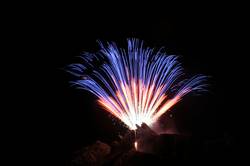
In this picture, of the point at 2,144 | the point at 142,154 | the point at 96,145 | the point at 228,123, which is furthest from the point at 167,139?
the point at 2,144

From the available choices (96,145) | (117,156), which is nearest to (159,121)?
(96,145)

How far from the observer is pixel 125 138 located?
71.0ft

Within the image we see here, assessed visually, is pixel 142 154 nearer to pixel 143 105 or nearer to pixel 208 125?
pixel 143 105

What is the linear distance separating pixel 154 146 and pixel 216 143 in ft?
11.6

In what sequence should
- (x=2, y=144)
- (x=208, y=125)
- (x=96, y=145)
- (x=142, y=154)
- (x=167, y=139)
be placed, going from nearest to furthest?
1. (x=142, y=154)
2. (x=167, y=139)
3. (x=96, y=145)
4. (x=2, y=144)
5. (x=208, y=125)

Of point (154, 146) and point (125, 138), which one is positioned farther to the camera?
point (125, 138)

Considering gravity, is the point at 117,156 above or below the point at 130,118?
below

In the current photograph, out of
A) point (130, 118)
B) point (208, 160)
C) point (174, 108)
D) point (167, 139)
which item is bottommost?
point (208, 160)

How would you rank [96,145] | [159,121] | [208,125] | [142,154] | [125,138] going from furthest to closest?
[208,125], [159,121], [96,145], [125,138], [142,154]

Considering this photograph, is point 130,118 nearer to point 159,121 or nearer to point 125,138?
point 125,138

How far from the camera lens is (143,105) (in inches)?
805

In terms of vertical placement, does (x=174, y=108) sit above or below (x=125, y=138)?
above

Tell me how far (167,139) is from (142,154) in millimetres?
2244

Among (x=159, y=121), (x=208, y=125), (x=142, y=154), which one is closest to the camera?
(x=142, y=154)
